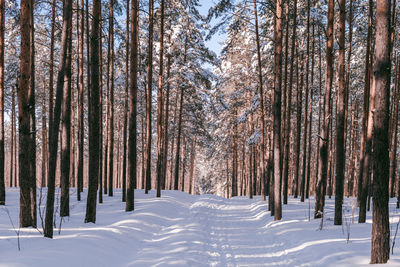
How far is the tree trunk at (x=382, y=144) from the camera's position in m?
5.28

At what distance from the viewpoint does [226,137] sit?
3008 cm

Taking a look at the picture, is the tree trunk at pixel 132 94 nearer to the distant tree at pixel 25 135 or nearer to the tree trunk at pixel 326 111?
the distant tree at pixel 25 135

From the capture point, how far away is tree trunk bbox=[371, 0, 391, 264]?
5281 mm

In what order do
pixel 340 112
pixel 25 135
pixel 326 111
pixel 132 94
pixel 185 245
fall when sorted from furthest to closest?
1. pixel 132 94
2. pixel 326 111
3. pixel 340 112
4. pixel 25 135
5. pixel 185 245

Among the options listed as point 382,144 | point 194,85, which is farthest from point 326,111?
point 194,85

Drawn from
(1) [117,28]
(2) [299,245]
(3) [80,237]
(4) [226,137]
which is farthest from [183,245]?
(4) [226,137]

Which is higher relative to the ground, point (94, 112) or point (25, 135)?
point (94, 112)

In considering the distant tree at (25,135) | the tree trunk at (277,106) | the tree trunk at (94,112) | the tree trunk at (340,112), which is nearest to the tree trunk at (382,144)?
the tree trunk at (340,112)

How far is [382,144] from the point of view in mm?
5324

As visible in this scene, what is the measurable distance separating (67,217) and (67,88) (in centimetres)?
472

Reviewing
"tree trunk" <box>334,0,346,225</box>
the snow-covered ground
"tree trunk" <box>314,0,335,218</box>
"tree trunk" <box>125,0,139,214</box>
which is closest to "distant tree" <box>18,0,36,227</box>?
the snow-covered ground

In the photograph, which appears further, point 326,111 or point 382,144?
point 326,111

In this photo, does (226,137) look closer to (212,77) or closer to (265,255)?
(212,77)

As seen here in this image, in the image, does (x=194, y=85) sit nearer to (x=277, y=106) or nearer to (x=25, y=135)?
(x=277, y=106)
